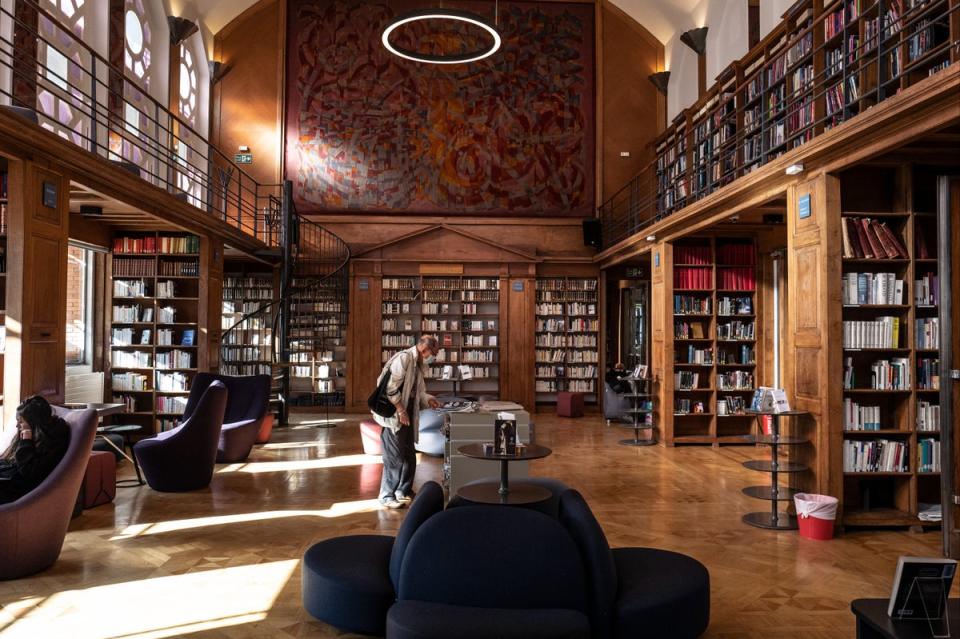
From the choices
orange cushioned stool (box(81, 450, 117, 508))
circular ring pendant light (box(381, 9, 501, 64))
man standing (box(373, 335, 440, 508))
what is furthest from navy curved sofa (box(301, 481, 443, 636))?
circular ring pendant light (box(381, 9, 501, 64))

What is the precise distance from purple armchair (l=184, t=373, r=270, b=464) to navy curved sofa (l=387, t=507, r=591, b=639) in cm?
543

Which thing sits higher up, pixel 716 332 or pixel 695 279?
pixel 695 279

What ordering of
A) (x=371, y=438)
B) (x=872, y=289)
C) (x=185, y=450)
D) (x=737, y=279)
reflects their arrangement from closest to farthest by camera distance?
(x=872, y=289)
(x=185, y=450)
(x=371, y=438)
(x=737, y=279)

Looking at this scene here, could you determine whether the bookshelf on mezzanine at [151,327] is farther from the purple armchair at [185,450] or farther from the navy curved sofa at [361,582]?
the navy curved sofa at [361,582]

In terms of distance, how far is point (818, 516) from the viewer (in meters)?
5.19

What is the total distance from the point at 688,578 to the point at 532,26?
13012 millimetres

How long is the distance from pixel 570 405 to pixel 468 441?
22.3 feet

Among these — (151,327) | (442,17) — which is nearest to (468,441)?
(151,327)

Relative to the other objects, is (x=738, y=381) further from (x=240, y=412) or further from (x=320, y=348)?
(x=320, y=348)

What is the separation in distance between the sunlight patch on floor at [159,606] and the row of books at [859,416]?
14.0 feet

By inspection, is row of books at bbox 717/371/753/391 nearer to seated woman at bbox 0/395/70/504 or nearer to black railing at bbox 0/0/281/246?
black railing at bbox 0/0/281/246

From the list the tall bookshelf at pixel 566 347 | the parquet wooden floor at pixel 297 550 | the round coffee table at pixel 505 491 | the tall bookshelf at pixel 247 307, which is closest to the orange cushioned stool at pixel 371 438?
the parquet wooden floor at pixel 297 550

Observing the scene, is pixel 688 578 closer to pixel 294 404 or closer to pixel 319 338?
pixel 319 338

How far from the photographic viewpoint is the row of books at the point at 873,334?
5594 millimetres
